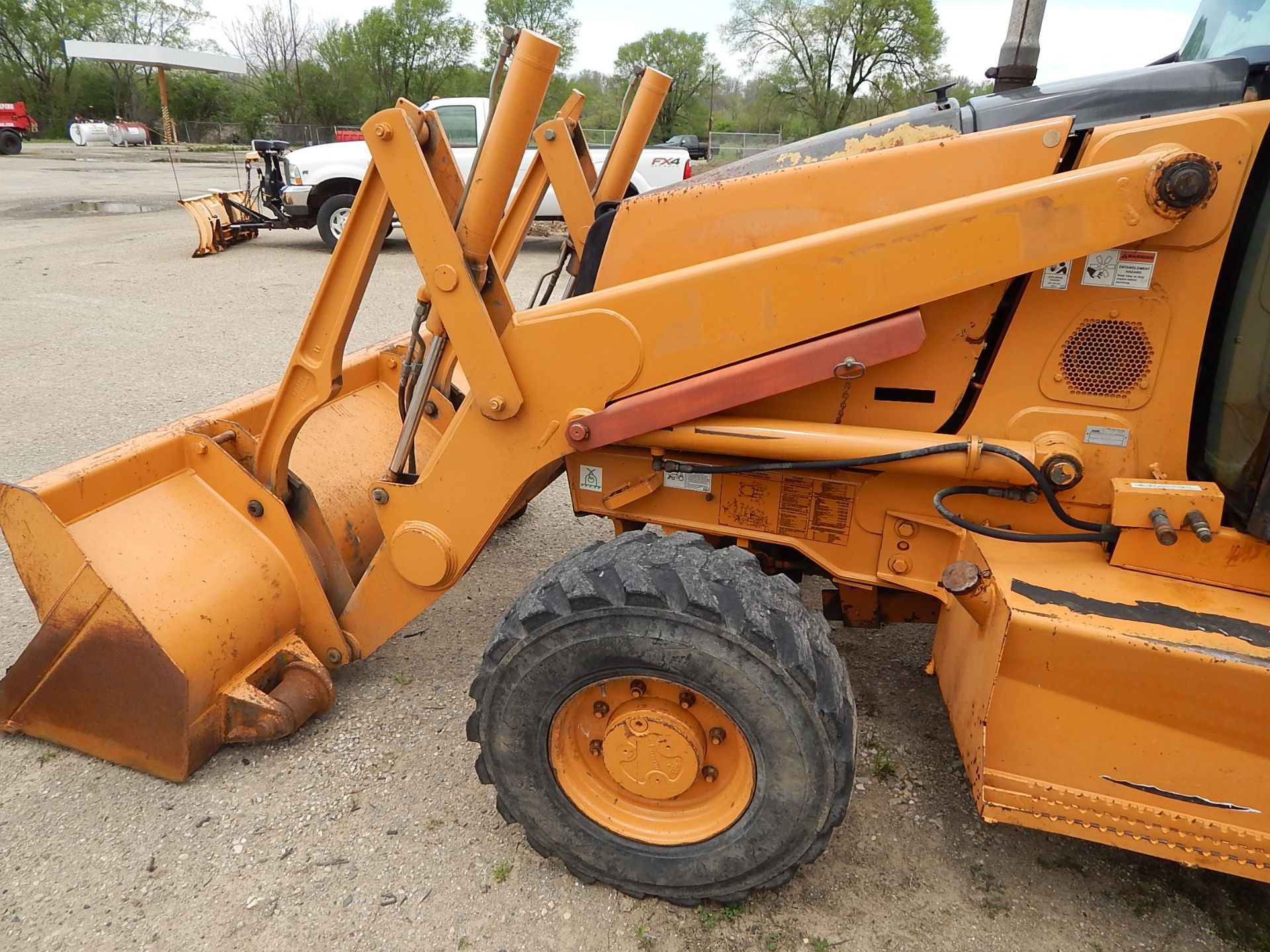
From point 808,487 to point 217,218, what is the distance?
12.4 meters

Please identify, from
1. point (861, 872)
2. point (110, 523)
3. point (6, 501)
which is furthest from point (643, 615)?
point (6, 501)

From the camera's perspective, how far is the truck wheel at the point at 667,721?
6.36ft

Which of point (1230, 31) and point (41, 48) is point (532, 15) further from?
point (1230, 31)

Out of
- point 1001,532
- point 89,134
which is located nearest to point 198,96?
point 89,134

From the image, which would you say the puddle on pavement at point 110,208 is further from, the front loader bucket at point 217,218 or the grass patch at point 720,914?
the grass patch at point 720,914

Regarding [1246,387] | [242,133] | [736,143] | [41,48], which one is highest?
[41,48]

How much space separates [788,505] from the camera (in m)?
2.37

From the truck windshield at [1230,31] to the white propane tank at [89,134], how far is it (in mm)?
45623

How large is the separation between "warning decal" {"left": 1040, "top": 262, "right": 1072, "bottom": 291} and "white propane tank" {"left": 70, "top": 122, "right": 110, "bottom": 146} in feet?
151

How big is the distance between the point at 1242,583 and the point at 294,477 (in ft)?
9.55

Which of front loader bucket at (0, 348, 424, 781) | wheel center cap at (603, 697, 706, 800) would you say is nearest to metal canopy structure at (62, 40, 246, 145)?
front loader bucket at (0, 348, 424, 781)

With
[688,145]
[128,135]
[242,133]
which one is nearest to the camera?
[688,145]

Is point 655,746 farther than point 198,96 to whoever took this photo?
No

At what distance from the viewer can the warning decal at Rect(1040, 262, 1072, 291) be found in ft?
6.38
